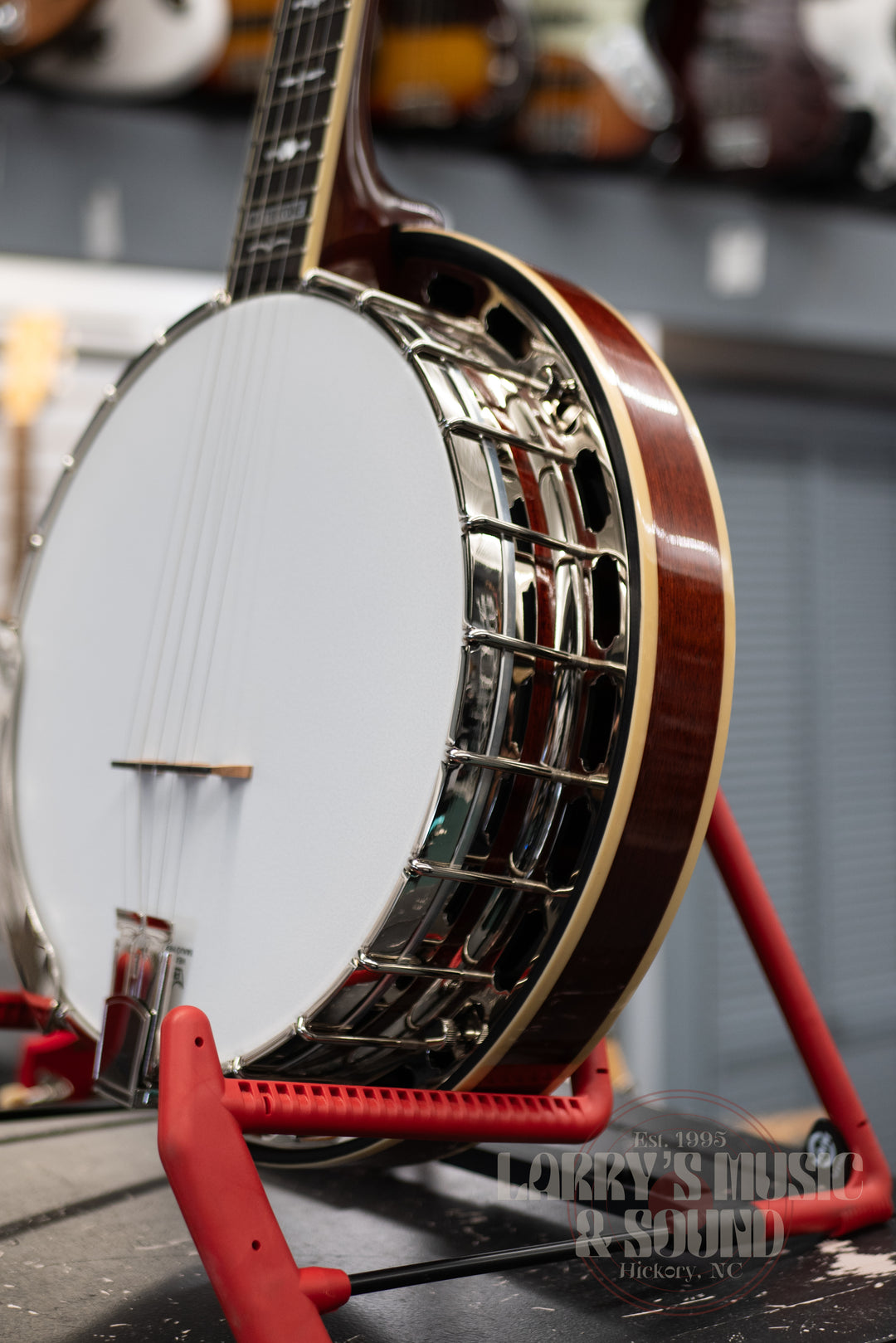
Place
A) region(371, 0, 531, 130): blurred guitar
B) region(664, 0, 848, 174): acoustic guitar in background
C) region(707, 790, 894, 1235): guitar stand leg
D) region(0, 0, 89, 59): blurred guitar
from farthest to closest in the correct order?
region(664, 0, 848, 174): acoustic guitar in background → region(371, 0, 531, 130): blurred guitar → region(0, 0, 89, 59): blurred guitar → region(707, 790, 894, 1235): guitar stand leg

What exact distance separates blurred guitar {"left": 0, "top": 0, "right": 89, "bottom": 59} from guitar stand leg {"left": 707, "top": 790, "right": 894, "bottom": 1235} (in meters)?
1.45

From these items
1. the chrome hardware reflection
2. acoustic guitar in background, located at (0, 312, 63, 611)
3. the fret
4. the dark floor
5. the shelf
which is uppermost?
the shelf

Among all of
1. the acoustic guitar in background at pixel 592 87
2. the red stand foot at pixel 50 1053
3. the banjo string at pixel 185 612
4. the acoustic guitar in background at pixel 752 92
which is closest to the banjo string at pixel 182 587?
the banjo string at pixel 185 612

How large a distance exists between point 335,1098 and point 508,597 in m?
0.23

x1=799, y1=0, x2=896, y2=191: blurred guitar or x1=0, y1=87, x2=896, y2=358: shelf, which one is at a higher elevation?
x1=799, y1=0, x2=896, y2=191: blurred guitar

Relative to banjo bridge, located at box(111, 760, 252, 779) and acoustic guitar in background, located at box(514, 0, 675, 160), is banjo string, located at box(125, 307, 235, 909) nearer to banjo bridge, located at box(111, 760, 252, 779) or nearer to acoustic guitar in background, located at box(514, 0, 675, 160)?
banjo bridge, located at box(111, 760, 252, 779)

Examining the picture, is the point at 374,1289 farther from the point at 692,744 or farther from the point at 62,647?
the point at 62,647

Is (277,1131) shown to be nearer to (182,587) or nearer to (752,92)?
(182,587)

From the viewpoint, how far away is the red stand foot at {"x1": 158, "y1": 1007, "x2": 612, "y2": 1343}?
1.61 feet

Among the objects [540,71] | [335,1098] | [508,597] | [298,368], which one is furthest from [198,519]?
[540,71]

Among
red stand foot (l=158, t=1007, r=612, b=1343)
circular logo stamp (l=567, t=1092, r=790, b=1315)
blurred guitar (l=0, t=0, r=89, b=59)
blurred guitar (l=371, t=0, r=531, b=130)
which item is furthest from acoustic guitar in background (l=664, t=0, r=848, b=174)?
red stand foot (l=158, t=1007, r=612, b=1343)

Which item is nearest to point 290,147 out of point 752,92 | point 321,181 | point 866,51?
point 321,181

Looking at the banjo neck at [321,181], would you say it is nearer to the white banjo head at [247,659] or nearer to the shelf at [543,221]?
the white banjo head at [247,659]

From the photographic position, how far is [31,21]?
166cm
